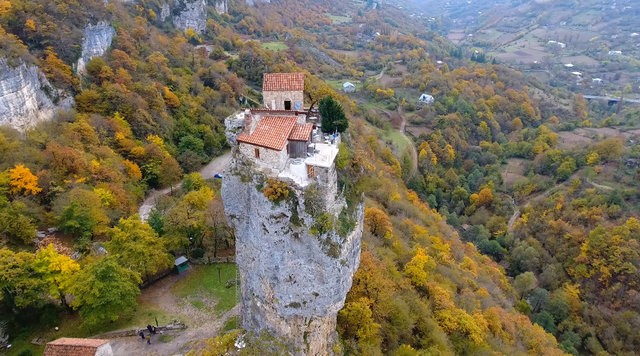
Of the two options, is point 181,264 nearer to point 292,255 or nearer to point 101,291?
point 101,291

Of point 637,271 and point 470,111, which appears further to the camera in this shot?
point 470,111

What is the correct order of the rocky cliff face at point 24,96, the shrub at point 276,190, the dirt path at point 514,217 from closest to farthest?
the shrub at point 276,190, the rocky cliff face at point 24,96, the dirt path at point 514,217

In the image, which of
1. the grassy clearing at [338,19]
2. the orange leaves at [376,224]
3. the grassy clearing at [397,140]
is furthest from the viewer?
the grassy clearing at [338,19]

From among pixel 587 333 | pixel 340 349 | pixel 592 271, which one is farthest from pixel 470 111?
pixel 340 349

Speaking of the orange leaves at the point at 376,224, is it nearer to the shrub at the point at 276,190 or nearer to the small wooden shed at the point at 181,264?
the small wooden shed at the point at 181,264

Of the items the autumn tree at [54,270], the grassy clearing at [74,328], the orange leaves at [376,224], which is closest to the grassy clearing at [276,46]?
the orange leaves at [376,224]

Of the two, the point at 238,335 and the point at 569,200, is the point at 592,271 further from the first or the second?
the point at 238,335
